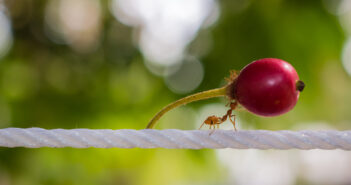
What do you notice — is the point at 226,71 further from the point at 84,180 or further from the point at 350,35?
the point at 84,180

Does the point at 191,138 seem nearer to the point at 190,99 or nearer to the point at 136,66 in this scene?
the point at 190,99

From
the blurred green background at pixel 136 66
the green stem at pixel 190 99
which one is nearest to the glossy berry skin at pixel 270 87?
the green stem at pixel 190 99

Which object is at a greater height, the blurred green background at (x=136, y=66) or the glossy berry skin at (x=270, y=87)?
the glossy berry skin at (x=270, y=87)

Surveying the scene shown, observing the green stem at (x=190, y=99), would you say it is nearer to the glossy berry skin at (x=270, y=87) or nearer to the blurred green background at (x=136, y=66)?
the glossy berry skin at (x=270, y=87)

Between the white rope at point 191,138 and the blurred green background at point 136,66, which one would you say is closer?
the white rope at point 191,138

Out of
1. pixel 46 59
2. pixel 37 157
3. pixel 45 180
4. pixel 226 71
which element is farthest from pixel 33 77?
pixel 226 71

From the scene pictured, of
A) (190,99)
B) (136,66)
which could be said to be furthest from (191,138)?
(136,66)
